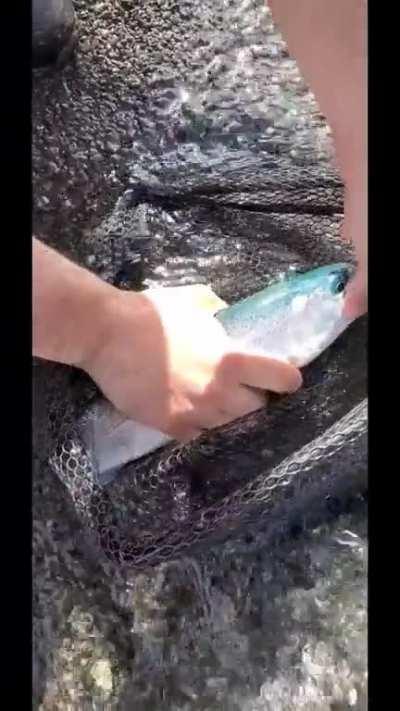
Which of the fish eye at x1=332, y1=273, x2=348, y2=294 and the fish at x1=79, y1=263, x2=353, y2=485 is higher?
the fish eye at x1=332, y1=273, x2=348, y2=294

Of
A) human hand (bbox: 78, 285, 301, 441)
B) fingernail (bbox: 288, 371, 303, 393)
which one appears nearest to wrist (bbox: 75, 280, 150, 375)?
human hand (bbox: 78, 285, 301, 441)

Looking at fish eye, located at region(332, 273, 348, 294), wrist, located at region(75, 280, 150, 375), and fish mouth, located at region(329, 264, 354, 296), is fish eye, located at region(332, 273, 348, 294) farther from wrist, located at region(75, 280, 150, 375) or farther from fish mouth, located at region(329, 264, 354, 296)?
wrist, located at region(75, 280, 150, 375)

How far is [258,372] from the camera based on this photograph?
73 centimetres

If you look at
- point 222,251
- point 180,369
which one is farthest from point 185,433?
point 222,251

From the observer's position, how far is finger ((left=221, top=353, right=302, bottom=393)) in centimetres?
73

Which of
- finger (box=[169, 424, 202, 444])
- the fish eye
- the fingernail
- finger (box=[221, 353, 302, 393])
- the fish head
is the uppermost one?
the fish eye

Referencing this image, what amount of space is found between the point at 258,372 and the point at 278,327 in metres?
0.04

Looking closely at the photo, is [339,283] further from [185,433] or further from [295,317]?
[185,433]

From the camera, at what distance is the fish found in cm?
72

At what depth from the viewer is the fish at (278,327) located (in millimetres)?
725

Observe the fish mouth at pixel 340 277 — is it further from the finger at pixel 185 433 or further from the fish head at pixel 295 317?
the finger at pixel 185 433

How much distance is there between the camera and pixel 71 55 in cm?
76

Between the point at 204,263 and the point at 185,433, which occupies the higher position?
the point at 204,263
